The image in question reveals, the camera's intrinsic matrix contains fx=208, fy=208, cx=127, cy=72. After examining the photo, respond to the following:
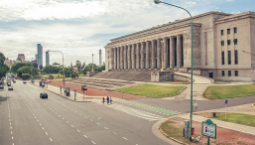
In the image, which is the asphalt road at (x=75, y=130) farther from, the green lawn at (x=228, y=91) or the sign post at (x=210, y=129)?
the green lawn at (x=228, y=91)

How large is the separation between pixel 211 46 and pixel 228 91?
92.4 feet

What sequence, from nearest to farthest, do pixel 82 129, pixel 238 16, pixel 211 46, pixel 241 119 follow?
1. pixel 82 129
2. pixel 241 119
3. pixel 238 16
4. pixel 211 46

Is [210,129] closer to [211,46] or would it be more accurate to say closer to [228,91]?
[228,91]

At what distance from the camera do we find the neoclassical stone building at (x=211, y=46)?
5791 cm

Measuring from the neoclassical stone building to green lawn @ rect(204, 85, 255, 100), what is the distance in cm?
1570

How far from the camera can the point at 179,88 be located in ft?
159

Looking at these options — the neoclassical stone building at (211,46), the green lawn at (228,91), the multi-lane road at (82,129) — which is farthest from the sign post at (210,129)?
the neoclassical stone building at (211,46)

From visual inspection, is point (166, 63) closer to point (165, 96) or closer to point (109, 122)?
point (165, 96)

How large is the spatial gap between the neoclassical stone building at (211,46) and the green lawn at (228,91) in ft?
51.5

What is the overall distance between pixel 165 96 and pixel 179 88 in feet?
21.5

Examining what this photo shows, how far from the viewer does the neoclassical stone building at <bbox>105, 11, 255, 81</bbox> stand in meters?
57.9

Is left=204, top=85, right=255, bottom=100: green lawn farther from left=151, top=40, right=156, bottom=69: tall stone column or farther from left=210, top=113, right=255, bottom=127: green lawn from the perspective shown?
left=151, top=40, right=156, bottom=69: tall stone column

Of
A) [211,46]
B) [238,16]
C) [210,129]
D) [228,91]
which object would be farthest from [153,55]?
[210,129]

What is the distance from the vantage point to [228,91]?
42938 mm
